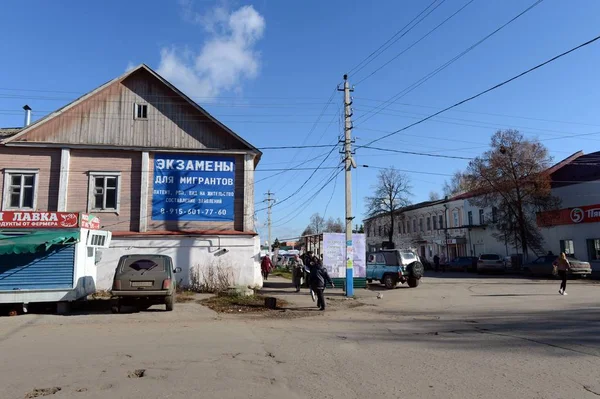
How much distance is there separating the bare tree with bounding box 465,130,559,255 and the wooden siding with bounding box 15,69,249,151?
2371 cm

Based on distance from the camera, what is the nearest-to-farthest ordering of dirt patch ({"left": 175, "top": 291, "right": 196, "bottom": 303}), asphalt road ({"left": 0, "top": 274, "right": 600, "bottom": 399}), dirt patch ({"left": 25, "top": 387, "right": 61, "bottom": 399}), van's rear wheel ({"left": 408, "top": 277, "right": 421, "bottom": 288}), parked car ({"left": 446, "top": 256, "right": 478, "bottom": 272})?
dirt patch ({"left": 25, "top": 387, "right": 61, "bottom": 399})
asphalt road ({"left": 0, "top": 274, "right": 600, "bottom": 399})
dirt patch ({"left": 175, "top": 291, "right": 196, "bottom": 303})
van's rear wheel ({"left": 408, "top": 277, "right": 421, "bottom": 288})
parked car ({"left": 446, "top": 256, "right": 478, "bottom": 272})

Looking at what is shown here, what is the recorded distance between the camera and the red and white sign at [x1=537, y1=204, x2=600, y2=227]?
1295 inches

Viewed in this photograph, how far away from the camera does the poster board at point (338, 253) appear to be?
70.1ft

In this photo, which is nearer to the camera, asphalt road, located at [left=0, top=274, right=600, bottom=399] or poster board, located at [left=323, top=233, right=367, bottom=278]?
asphalt road, located at [left=0, top=274, right=600, bottom=399]

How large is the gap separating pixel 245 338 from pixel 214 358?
6.66ft

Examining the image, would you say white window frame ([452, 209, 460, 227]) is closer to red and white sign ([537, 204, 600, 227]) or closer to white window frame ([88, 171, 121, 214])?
red and white sign ([537, 204, 600, 227])

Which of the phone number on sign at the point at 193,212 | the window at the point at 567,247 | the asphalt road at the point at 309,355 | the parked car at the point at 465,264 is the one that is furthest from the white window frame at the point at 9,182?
the window at the point at 567,247

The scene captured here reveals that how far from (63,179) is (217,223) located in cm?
728

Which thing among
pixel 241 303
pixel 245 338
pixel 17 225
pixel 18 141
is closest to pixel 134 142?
pixel 18 141

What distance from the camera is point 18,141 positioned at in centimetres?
2052

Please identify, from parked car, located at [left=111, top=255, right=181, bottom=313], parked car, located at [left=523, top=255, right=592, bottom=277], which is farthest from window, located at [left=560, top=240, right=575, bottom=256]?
parked car, located at [left=111, top=255, right=181, bottom=313]

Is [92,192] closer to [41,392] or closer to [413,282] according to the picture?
[413,282]

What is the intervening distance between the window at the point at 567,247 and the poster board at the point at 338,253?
22836 mm

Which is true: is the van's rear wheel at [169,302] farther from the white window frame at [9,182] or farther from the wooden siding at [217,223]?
the white window frame at [9,182]
